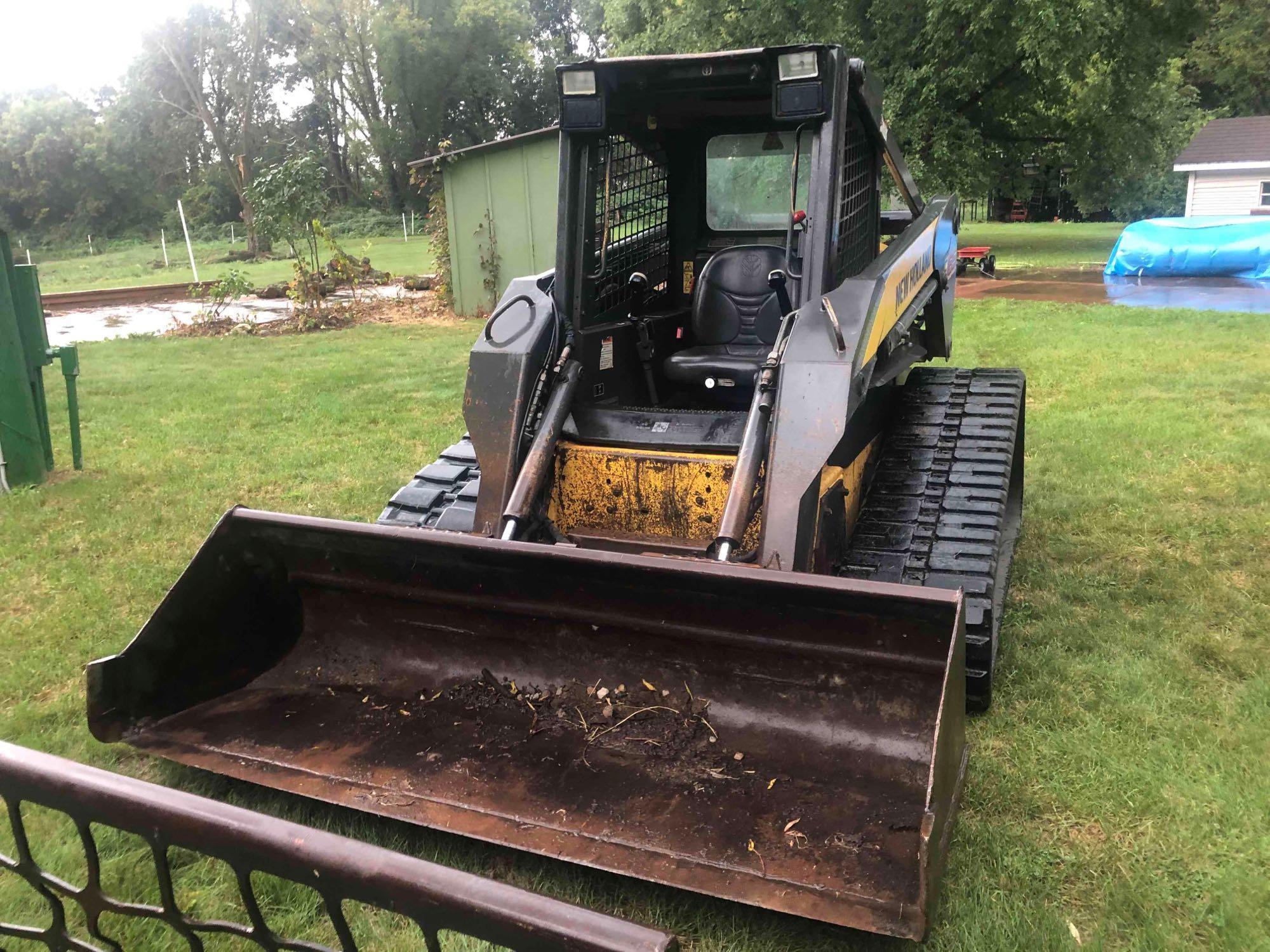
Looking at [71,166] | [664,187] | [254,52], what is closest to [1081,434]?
[664,187]

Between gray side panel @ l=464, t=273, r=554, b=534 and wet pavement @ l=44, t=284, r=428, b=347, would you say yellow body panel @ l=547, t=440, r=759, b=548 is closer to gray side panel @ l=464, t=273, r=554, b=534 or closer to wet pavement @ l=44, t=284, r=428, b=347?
gray side panel @ l=464, t=273, r=554, b=534

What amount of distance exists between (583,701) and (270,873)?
1681mm

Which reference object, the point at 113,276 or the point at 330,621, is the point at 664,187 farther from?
the point at 113,276

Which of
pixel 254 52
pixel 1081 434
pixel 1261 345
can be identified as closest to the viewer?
pixel 1081 434

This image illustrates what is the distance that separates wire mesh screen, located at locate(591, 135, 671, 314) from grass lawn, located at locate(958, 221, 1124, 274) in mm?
10355

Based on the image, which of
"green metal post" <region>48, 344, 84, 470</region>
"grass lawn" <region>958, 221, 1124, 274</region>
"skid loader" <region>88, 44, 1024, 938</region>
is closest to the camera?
"skid loader" <region>88, 44, 1024, 938</region>

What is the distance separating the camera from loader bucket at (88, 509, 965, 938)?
2.51 m

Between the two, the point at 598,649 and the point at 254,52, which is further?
the point at 254,52

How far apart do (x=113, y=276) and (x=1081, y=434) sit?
27407 millimetres

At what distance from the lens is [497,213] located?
14141 mm

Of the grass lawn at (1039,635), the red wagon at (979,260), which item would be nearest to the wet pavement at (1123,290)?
the red wagon at (979,260)

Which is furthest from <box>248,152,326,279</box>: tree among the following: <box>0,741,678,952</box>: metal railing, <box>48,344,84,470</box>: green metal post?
<box>0,741,678,952</box>: metal railing

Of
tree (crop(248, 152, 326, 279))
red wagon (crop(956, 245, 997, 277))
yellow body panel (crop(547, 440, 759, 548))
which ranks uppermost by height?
tree (crop(248, 152, 326, 279))

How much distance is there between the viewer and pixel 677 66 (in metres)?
3.87
